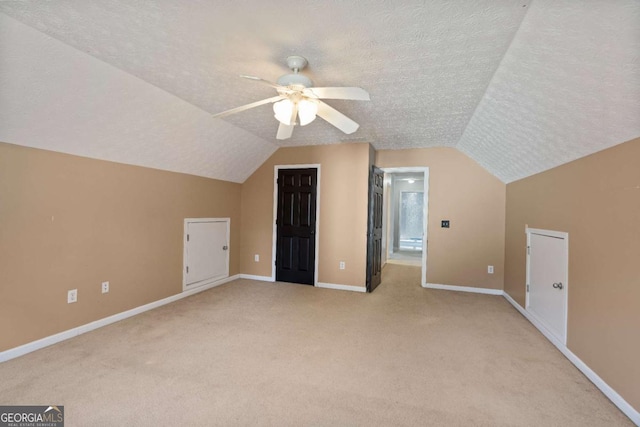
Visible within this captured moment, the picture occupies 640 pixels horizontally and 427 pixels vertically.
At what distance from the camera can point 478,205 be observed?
4.28 meters

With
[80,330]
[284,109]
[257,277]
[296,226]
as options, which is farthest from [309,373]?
[257,277]

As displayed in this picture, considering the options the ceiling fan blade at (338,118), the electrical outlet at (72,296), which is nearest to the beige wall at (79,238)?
the electrical outlet at (72,296)

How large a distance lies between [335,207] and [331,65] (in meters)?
2.58

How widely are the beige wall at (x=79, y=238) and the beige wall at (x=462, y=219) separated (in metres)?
3.77

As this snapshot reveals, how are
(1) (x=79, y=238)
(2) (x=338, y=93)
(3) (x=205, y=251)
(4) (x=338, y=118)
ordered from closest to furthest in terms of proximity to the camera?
1. (2) (x=338, y=93)
2. (4) (x=338, y=118)
3. (1) (x=79, y=238)
4. (3) (x=205, y=251)

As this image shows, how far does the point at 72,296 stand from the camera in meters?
2.55

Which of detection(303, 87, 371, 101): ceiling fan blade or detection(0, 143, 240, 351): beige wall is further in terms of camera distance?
detection(0, 143, 240, 351): beige wall

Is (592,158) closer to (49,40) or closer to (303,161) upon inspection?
(303,161)

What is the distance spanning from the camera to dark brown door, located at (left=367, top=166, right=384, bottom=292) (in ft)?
13.8

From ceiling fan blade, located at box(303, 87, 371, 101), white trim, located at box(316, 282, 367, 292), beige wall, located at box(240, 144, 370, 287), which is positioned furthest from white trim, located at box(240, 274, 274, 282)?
ceiling fan blade, located at box(303, 87, 371, 101)

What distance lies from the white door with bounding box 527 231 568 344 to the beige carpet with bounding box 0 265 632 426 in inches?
7.7

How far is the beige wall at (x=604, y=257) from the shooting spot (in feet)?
5.54

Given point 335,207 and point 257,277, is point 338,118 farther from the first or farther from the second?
point 257,277

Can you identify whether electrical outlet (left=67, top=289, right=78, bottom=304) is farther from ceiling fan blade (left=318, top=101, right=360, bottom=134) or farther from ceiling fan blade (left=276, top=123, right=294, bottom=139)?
ceiling fan blade (left=318, top=101, right=360, bottom=134)
